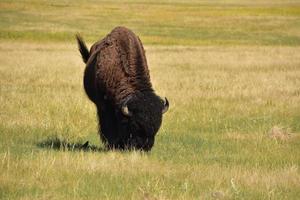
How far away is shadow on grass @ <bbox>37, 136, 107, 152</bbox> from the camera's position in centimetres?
1045

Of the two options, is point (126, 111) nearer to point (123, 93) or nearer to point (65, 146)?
point (123, 93)

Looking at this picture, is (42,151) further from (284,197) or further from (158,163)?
(284,197)

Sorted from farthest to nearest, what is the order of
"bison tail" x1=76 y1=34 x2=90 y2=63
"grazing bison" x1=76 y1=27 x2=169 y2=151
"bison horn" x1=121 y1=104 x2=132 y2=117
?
1. "bison tail" x1=76 y1=34 x2=90 y2=63
2. "bison horn" x1=121 y1=104 x2=132 y2=117
3. "grazing bison" x1=76 y1=27 x2=169 y2=151

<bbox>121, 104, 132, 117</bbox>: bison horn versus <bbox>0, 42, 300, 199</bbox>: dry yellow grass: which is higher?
<bbox>121, 104, 132, 117</bbox>: bison horn

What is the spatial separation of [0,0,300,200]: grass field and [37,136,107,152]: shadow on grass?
0.09ft

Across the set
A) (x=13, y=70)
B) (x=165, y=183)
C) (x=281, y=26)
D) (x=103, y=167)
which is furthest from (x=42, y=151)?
(x=281, y=26)

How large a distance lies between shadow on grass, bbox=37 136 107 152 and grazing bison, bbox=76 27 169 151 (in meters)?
0.28

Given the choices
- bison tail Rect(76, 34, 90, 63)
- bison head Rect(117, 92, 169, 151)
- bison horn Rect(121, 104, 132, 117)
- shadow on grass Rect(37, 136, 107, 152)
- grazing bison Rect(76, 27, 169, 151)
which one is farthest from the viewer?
bison tail Rect(76, 34, 90, 63)

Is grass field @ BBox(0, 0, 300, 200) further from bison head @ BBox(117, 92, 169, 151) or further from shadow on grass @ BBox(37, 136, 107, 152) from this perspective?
bison head @ BBox(117, 92, 169, 151)

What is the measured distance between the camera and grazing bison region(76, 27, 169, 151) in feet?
31.7

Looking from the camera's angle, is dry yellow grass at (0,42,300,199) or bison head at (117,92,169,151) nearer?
dry yellow grass at (0,42,300,199)

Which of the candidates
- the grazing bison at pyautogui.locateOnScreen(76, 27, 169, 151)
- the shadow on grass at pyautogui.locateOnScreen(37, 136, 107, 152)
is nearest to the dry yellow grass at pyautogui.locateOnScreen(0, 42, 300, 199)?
the shadow on grass at pyautogui.locateOnScreen(37, 136, 107, 152)

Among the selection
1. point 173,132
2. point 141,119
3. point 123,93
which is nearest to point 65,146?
point 123,93

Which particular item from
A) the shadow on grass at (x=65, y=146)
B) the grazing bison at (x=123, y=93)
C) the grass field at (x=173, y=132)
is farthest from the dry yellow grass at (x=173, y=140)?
the grazing bison at (x=123, y=93)
